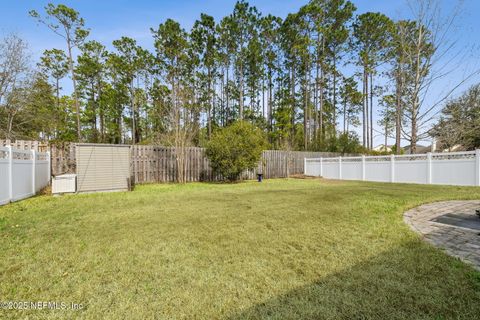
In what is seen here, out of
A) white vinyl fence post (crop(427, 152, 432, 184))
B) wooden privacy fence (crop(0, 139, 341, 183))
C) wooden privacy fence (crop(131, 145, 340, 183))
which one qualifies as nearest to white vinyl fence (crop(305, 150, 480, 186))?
white vinyl fence post (crop(427, 152, 432, 184))

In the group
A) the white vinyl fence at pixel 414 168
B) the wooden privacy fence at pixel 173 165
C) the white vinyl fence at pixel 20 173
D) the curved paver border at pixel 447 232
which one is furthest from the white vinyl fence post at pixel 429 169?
the white vinyl fence at pixel 20 173

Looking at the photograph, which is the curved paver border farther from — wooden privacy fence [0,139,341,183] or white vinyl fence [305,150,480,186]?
wooden privacy fence [0,139,341,183]

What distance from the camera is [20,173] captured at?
584 cm

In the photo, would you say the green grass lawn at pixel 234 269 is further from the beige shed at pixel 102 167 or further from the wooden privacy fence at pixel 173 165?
the wooden privacy fence at pixel 173 165

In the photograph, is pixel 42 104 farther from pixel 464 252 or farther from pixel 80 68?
pixel 464 252

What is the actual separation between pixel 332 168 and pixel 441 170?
5440mm

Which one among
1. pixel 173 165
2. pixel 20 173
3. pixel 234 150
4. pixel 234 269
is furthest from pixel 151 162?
pixel 234 269

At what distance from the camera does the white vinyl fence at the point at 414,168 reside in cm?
800

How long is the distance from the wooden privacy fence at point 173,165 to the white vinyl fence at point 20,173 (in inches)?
119

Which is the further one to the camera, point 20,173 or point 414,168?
point 414,168

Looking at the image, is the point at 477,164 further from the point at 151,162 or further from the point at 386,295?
the point at 151,162

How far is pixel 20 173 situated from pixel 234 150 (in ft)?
23.6

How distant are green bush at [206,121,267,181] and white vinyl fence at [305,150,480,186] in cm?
553

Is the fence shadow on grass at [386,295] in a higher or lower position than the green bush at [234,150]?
lower
